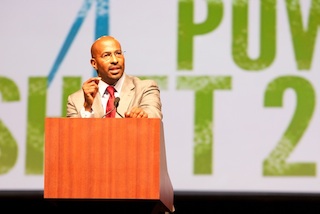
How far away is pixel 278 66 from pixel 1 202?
79.3 inches

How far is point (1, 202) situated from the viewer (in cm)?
596

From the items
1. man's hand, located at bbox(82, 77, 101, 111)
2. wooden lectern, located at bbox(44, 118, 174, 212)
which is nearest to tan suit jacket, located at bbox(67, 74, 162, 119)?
man's hand, located at bbox(82, 77, 101, 111)

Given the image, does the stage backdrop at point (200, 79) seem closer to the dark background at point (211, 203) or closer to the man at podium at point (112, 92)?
the dark background at point (211, 203)

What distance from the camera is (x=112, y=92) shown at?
4.00m

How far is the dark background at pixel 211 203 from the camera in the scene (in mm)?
5527

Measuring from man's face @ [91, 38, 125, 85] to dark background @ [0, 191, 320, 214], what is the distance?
5.53ft

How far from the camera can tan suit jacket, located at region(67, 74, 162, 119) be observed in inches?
156

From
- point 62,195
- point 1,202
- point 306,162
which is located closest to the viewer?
point 62,195

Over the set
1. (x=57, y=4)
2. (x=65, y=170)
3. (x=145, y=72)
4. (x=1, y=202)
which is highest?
(x=57, y=4)

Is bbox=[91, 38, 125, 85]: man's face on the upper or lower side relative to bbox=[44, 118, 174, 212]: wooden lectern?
upper

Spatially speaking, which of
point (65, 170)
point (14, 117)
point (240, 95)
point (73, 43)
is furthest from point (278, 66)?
point (65, 170)

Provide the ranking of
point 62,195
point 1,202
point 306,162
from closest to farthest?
point 62,195, point 306,162, point 1,202

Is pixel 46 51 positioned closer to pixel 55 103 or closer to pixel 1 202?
pixel 55 103

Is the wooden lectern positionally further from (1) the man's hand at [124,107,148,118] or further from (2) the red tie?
(2) the red tie
